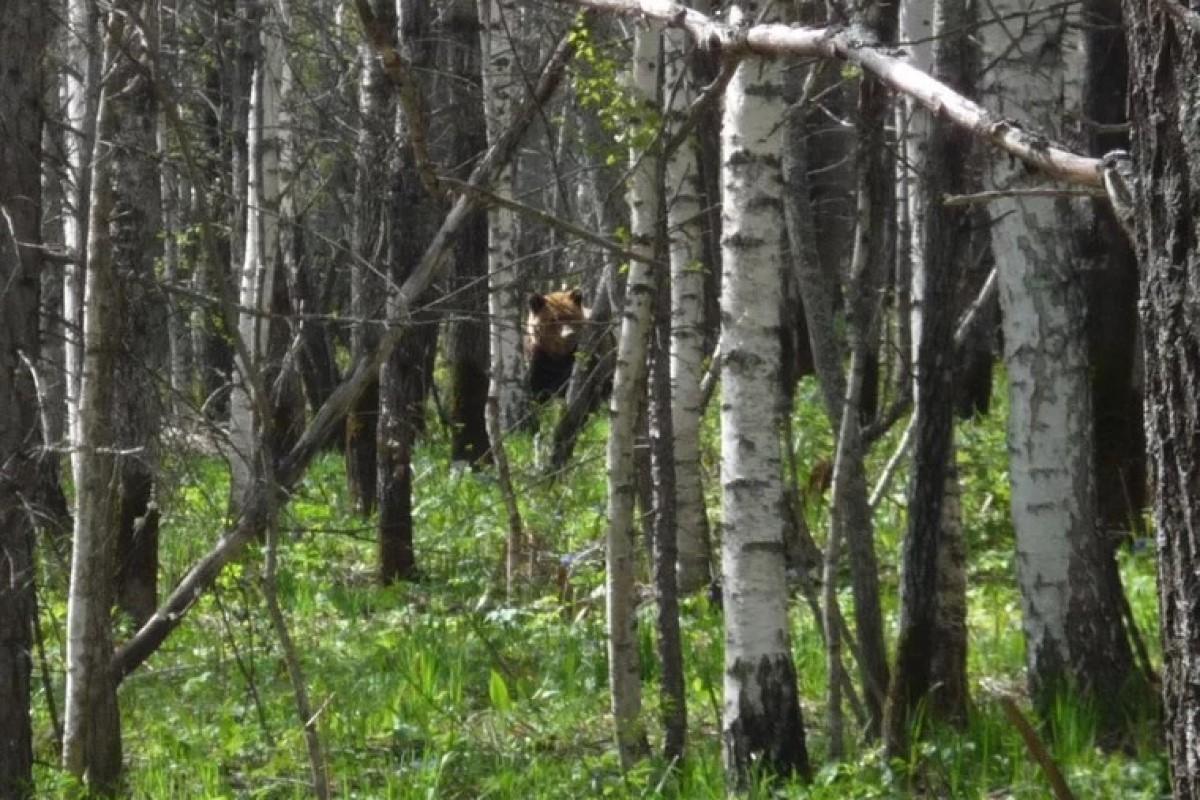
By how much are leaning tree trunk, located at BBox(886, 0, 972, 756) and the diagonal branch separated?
3.39m

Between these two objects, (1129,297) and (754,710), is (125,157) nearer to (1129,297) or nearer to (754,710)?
(754,710)

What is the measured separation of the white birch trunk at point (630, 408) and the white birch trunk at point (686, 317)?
11 centimetres

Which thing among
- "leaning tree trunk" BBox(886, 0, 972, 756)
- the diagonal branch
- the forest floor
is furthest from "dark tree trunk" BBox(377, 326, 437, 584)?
the diagonal branch

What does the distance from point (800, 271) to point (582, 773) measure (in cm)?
194

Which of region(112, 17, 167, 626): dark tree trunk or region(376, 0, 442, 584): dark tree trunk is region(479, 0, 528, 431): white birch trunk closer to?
region(376, 0, 442, 584): dark tree trunk

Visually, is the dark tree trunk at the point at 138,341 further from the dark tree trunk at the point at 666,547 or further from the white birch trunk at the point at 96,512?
the dark tree trunk at the point at 666,547

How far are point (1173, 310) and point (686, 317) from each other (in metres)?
5.40

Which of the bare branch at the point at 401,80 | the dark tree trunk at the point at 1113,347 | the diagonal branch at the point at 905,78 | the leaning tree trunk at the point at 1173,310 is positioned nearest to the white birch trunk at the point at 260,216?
the bare branch at the point at 401,80

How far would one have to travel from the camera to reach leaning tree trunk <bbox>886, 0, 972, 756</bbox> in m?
6.04

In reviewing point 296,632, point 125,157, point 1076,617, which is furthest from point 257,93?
point 1076,617

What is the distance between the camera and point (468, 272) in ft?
50.9

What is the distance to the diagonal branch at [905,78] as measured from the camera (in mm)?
1905

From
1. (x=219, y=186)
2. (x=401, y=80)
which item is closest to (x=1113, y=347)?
(x=219, y=186)

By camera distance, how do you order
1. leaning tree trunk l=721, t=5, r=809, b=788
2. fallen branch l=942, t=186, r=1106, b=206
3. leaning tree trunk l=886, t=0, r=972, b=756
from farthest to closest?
leaning tree trunk l=886, t=0, r=972, b=756 < leaning tree trunk l=721, t=5, r=809, b=788 < fallen branch l=942, t=186, r=1106, b=206
